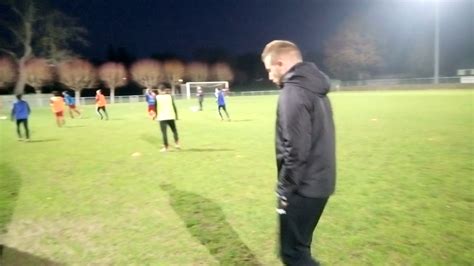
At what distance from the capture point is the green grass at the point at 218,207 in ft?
14.7

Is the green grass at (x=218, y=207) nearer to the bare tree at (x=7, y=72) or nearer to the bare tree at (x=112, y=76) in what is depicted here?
the bare tree at (x=7, y=72)

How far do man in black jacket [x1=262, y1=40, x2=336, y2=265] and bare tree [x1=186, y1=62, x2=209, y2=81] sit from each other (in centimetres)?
8922

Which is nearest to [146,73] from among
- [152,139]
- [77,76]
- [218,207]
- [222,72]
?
[77,76]

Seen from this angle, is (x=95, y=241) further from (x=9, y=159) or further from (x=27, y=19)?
(x=27, y=19)

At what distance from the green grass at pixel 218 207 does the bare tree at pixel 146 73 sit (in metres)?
67.3

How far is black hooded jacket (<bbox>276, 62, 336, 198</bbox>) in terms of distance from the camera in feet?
8.99

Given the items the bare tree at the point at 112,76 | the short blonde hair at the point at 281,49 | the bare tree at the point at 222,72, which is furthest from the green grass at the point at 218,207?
the bare tree at the point at 222,72

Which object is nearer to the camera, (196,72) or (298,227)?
(298,227)

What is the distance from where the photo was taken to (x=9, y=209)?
20.9ft

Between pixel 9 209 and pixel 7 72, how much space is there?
2213 inches

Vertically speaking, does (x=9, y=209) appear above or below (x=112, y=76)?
below

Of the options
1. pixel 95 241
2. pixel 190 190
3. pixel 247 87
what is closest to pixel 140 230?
pixel 95 241

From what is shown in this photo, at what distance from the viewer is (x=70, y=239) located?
507 centimetres

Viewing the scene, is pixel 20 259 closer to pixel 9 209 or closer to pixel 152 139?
pixel 9 209
